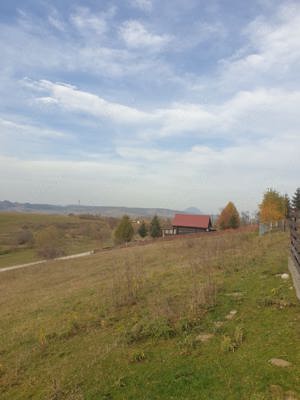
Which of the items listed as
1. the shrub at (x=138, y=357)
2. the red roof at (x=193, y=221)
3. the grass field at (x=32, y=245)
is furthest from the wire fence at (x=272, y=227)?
the grass field at (x=32, y=245)

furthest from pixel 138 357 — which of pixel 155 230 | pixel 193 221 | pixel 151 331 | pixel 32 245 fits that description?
pixel 32 245

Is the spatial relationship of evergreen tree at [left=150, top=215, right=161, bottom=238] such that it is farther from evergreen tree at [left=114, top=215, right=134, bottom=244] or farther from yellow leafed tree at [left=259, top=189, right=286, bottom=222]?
yellow leafed tree at [left=259, top=189, right=286, bottom=222]

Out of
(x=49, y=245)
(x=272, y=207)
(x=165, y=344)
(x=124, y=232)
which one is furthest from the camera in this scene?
(x=124, y=232)

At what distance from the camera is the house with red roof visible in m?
60.0

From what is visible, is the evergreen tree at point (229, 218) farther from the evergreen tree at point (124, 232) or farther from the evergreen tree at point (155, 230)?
the evergreen tree at point (124, 232)

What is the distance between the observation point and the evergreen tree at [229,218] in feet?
194

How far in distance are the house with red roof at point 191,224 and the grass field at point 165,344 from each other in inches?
1945

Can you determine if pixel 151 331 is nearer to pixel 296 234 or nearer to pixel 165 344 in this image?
pixel 165 344

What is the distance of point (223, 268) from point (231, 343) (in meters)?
6.66

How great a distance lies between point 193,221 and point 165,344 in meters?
56.2

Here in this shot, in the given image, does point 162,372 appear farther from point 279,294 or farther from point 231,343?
point 279,294

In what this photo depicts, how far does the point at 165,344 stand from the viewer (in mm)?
6133

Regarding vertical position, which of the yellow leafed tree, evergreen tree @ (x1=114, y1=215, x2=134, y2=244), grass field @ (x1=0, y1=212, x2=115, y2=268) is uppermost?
the yellow leafed tree

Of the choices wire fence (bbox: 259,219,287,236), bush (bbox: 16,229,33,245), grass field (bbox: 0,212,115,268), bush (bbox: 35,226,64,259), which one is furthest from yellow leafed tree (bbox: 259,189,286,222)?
bush (bbox: 16,229,33,245)
